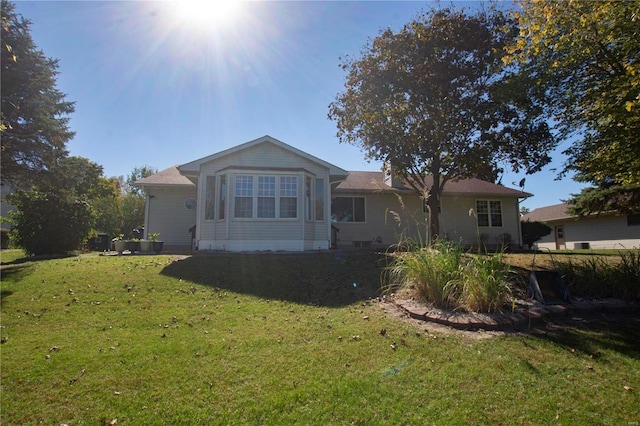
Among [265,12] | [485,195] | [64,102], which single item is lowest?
[485,195]

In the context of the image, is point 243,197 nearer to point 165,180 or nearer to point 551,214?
point 165,180

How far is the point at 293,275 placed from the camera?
8773 millimetres

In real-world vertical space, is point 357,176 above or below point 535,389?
above

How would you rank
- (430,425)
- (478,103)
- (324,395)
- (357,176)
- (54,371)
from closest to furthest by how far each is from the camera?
(430,425)
(324,395)
(54,371)
(478,103)
(357,176)

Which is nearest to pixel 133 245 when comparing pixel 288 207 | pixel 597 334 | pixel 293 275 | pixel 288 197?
pixel 288 207

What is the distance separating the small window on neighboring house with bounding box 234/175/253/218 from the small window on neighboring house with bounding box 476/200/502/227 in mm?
13110

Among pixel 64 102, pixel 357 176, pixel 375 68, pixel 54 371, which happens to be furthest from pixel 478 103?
pixel 64 102

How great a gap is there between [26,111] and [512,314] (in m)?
20.0

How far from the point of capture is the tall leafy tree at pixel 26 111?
15242 mm

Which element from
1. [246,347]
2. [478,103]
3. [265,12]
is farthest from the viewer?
[478,103]

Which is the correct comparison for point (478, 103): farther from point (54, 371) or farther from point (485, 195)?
point (54, 371)

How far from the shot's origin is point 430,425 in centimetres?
293

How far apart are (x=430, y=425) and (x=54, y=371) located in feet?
13.1

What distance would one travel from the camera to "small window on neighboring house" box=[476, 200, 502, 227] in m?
19.6
